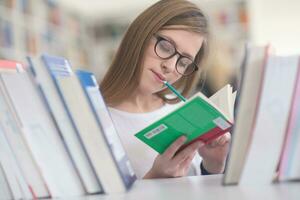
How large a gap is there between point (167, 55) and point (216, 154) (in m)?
0.29

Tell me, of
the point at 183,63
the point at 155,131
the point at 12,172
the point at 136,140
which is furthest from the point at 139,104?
the point at 12,172

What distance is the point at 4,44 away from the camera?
3.10 metres

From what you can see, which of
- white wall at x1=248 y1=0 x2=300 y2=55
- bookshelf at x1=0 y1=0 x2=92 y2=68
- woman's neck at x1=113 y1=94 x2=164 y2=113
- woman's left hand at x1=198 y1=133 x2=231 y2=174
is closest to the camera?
woman's left hand at x1=198 y1=133 x2=231 y2=174

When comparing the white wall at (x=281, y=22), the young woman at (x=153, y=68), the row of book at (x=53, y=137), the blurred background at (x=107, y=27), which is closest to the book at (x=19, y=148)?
the row of book at (x=53, y=137)

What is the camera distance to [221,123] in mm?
713

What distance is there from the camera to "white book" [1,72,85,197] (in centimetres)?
62

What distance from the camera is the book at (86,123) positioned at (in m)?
0.60

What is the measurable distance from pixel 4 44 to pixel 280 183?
2.90 meters

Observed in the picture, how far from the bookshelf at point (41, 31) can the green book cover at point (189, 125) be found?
7.96 feet

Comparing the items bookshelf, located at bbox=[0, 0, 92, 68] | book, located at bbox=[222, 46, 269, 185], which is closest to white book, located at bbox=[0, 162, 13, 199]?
book, located at bbox=[222, 46, 269, 185]

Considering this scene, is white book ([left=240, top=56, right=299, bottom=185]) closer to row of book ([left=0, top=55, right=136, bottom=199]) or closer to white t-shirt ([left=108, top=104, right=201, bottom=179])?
row of book ([left=0, top=55, right=136, bottom=199])

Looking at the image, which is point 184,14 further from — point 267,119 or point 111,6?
point 111,6

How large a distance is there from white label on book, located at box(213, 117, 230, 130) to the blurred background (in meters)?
2.70

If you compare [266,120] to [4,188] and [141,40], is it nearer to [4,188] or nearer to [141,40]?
[4,188]
